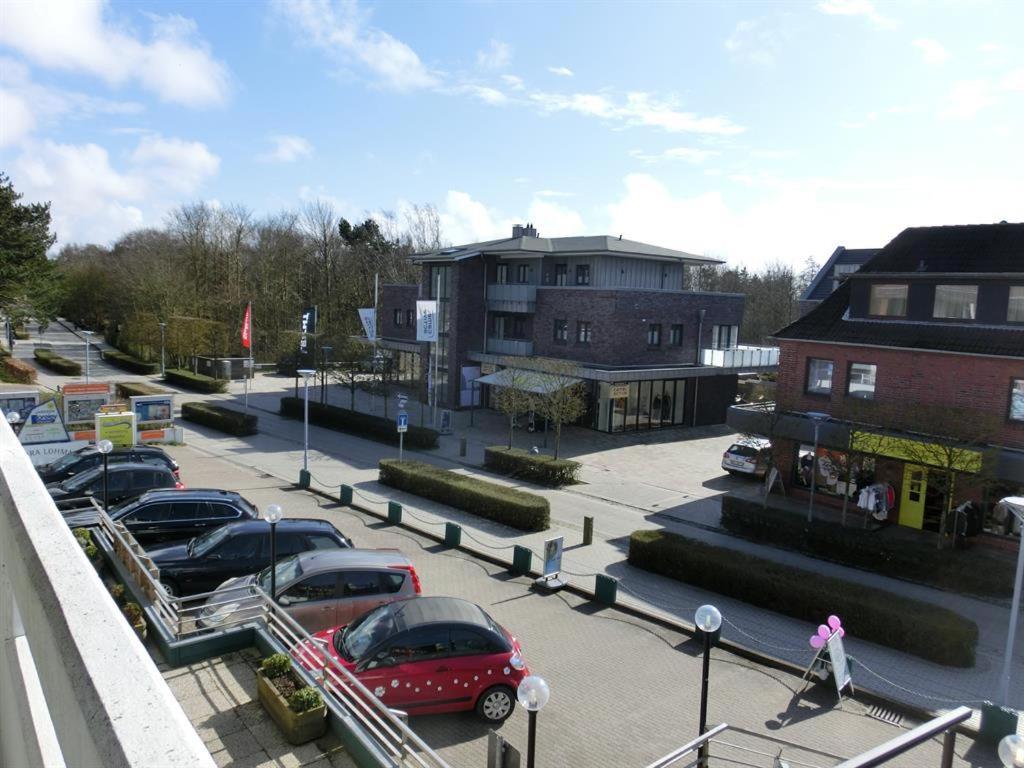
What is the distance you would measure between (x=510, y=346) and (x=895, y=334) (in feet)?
63.0

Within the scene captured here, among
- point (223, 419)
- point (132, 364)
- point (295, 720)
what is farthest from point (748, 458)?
point (132, 364)

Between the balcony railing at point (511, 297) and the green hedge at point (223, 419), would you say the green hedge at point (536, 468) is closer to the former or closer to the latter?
the balcony railing at point (511, 297)

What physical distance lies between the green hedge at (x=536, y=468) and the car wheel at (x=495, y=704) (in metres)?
14.8

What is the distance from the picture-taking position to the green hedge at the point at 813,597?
1286 cm

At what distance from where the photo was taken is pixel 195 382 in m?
45.6

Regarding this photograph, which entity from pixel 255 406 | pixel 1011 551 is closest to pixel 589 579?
pixel 1011 551

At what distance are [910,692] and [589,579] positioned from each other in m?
6.31

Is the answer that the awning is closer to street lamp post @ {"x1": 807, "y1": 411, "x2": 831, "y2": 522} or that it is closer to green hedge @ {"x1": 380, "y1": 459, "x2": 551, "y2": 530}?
green hedge @ {"x1": 380, "y1": 459, "x2": 551, "y2": 530}

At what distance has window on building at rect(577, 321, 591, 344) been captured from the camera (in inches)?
1332

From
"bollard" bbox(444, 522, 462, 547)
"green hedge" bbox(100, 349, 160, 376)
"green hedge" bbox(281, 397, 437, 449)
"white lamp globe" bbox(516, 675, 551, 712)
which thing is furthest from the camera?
"green hedge" bbox(100, 349, 160, 376)

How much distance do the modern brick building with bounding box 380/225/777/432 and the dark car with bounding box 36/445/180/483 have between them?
1488 centimetres

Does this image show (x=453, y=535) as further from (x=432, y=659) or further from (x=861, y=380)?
(x=861, y=380)

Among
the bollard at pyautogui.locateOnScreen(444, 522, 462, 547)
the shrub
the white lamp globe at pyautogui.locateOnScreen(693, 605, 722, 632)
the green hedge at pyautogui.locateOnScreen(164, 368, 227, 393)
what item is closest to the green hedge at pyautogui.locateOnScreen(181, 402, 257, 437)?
the green hedge at pyautogui.locateOnScreen(164, 368, 227, 393)

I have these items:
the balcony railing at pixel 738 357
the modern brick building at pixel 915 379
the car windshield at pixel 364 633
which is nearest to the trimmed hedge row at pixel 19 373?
the balcony railing at pixel 738 357
